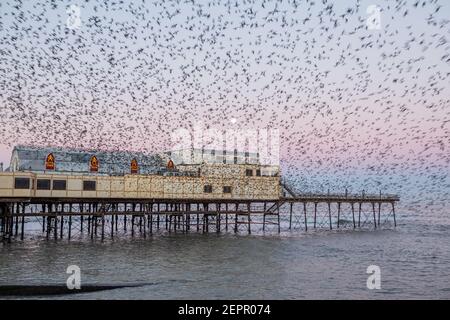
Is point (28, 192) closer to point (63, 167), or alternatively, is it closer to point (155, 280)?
point (63, 167)

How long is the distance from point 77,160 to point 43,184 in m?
4.46

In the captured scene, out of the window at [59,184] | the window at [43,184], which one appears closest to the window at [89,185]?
the window at [59,184]

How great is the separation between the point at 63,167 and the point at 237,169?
65.1ft

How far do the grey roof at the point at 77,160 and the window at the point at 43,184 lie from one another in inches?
57.4

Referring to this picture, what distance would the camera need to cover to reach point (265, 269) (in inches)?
1296

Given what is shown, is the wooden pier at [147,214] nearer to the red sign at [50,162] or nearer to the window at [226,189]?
the window at [226,189]

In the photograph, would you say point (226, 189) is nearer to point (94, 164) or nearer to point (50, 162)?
point (94, 164)

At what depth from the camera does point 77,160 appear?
48469mm

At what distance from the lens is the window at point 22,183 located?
4284 cm

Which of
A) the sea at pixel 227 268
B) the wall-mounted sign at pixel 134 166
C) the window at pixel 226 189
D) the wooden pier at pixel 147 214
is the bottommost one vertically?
the sea at pixel 227 268

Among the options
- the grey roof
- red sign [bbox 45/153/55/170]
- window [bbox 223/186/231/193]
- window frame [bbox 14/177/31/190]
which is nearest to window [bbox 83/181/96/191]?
the grey roof

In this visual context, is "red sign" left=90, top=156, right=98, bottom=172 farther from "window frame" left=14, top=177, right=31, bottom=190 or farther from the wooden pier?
"window frame" left=14, top=177, right=31, bottom=190

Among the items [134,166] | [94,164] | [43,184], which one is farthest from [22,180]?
[134,166]
